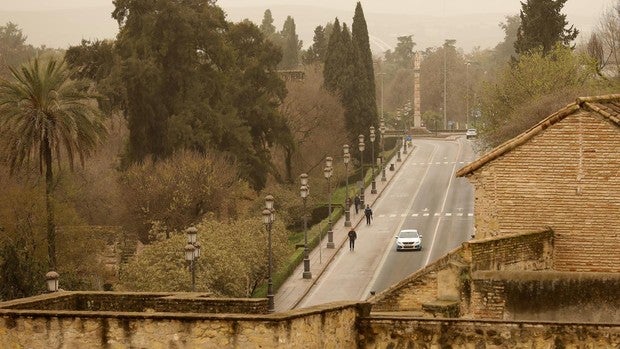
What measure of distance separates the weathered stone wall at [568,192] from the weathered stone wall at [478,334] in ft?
24.6

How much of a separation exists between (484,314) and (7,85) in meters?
35.3

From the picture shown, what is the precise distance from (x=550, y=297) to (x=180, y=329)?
5496 mm

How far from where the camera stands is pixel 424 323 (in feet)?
49.2

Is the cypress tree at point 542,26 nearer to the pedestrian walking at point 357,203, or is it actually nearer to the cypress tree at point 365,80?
→ the pedestrian walking at point 357,203

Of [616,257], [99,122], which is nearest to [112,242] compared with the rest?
[99,122]

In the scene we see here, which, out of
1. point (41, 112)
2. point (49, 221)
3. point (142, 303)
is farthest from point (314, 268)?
point (142, 303)

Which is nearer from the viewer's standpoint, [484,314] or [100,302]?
[100,302]

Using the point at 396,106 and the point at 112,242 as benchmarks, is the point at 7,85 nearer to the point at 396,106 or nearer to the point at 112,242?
the point at 112,242

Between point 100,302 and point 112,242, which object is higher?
point 100,302

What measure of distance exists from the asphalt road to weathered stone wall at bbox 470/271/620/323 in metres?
33.7

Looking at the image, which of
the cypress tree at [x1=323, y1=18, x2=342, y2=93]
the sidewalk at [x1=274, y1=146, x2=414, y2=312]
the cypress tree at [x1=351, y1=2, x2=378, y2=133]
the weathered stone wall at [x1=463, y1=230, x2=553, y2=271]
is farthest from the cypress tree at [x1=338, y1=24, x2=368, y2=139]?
the weathered stone wall at [x1=463, y1=230, x2=553, y2=271]

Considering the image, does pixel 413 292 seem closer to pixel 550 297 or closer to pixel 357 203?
pixel 550 297

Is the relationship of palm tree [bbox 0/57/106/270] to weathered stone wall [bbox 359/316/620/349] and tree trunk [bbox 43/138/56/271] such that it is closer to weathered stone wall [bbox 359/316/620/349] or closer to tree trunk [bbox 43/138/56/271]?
tree trunk [bbox 43/138/56/271]

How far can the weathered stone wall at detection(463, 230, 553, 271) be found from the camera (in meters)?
19.4
